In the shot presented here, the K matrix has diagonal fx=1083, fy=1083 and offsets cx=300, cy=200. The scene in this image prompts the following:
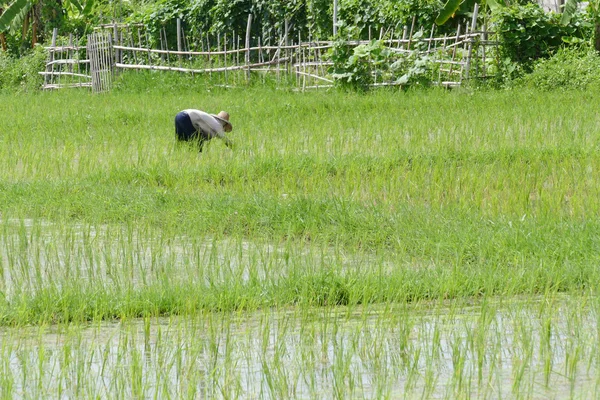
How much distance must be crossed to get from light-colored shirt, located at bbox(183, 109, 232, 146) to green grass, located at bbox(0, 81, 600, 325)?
5.2 inches

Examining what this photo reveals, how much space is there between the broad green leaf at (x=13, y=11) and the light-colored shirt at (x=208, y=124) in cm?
Result: 602

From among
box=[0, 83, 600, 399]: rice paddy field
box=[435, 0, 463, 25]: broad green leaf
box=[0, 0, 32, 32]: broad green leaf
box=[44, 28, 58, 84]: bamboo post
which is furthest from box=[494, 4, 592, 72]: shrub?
box=[0, 0, 32, 32]: broad green leaf

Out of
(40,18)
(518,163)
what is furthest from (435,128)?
(40,18)

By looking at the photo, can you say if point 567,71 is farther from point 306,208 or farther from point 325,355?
point 325,355

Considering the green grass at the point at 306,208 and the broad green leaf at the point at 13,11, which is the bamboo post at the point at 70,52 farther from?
the broad green leaf at the point at 13,11

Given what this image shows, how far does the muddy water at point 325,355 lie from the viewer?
327cm

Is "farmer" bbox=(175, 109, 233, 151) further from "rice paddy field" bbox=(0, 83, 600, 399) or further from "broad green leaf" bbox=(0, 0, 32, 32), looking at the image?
"broad green leaf" bbox=(0, 0, 32, 32)

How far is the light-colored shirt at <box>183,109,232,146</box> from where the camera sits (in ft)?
31.8

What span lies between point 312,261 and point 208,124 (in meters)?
4.70

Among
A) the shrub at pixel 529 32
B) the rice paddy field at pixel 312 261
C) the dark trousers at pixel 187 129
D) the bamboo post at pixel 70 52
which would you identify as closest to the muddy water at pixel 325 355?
the rice paddy field at pixel 312 261

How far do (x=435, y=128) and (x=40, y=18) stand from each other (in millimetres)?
15899

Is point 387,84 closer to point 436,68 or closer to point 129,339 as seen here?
point 436,68

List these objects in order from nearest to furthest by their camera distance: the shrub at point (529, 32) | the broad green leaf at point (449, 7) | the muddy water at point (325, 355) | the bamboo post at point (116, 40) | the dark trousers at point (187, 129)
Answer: the muddy water at point (325, 355) < the broad green leaf at point (449, 7) < the dark trousers at point (187, 129) < the shrub at point (529, 32) < the bamboo post at point (116, 40)

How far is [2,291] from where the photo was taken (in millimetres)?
4812
